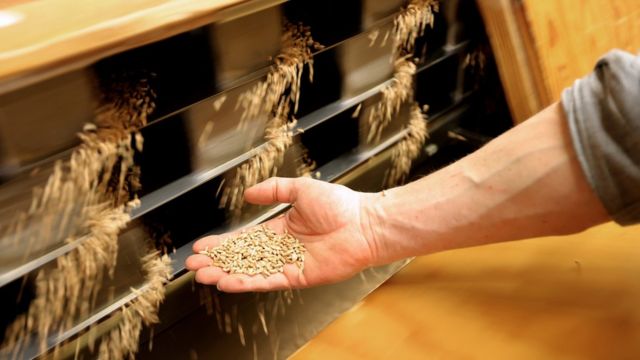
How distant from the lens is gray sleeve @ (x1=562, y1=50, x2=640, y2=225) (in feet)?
2.97

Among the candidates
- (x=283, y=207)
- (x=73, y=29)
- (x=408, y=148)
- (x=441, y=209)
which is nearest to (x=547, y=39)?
(x=408, y=148)

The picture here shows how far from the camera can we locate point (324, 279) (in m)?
1.27

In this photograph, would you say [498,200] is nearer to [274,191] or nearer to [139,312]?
[274,191]

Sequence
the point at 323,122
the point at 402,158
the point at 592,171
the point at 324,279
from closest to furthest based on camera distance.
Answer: the point at 592,171
the point at 324,279
the point at 323,122
the point at 402,158

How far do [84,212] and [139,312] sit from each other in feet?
0.93

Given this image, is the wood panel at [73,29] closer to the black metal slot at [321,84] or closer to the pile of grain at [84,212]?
the pile of grain at [84,212]

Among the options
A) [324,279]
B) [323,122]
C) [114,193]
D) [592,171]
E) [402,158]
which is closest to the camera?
[592,171]

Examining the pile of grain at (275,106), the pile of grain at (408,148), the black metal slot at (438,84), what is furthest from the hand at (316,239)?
the black metal slot at (438,84)

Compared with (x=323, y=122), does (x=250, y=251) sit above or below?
below

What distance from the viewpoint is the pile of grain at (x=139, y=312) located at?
1.27m

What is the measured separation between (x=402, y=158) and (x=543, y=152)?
0.85 m

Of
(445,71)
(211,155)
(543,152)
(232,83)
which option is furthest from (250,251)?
(445,71)

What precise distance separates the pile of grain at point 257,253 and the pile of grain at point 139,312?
0.39 ft

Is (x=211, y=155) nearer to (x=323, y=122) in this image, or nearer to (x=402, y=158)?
(x=323, y=122)
